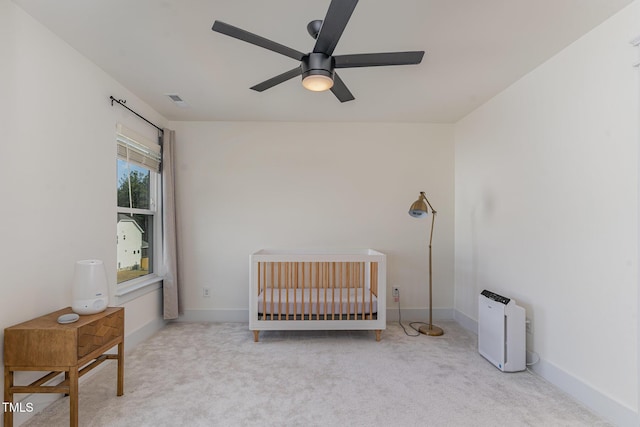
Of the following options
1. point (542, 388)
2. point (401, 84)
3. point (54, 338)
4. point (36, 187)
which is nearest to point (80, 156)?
point (36, 187)

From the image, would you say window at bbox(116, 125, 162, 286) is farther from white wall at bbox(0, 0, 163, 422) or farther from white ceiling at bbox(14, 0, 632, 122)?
white ceiling at bbox(14, 0, 632, 122)

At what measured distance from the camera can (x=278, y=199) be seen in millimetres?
3918

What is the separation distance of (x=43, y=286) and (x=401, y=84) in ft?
9.74

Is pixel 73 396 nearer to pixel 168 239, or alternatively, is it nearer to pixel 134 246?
pixel 134 246

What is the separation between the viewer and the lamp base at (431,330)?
11.1 feet

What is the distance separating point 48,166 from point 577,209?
3428 mm

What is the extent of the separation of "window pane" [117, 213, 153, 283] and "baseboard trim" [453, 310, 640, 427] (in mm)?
3595

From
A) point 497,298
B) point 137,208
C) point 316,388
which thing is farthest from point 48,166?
point 497,298

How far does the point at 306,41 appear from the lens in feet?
7.00

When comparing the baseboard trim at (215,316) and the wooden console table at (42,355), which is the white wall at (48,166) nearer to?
the wooden console table at (42,355)

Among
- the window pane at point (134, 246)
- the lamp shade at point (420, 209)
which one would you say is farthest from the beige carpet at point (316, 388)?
the lamp shade at point (420, 209)

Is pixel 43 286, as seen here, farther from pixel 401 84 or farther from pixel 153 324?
pixel 401 84

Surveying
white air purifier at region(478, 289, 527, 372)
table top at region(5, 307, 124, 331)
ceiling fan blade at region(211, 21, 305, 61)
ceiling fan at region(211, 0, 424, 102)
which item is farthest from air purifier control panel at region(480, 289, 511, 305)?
table top at region(5, 307, 124, 331)

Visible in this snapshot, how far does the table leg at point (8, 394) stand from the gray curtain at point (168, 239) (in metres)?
1.83
